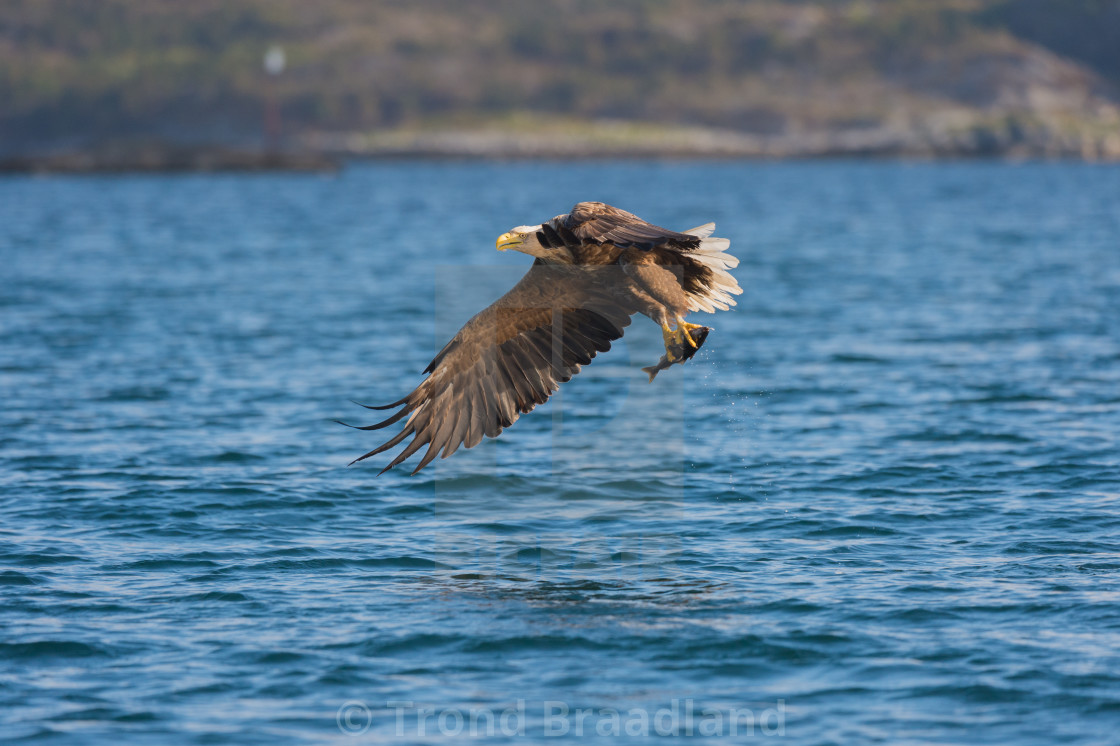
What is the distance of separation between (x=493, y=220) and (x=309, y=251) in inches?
561

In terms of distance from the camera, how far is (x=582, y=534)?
474 inches

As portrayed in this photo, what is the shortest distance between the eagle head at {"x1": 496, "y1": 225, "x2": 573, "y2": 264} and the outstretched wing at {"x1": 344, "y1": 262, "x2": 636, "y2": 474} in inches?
3.3

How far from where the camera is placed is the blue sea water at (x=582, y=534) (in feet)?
27.3

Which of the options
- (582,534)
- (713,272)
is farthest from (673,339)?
(582,534)

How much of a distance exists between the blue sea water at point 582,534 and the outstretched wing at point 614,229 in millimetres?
2698

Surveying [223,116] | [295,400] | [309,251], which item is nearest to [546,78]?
[223,116]

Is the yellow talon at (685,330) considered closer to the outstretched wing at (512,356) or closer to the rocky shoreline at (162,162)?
the outstretched wing at (512,356)

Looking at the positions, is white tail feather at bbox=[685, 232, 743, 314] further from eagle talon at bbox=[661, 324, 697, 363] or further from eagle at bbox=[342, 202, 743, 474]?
eagle talon at bbox=[661, 324, 697, 363]

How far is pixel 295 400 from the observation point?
18.0m

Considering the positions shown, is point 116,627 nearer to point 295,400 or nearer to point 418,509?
point 418,509

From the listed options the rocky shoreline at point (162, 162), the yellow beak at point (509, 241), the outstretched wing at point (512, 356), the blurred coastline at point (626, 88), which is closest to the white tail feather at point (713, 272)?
the outstretched wing at point (512, 356)

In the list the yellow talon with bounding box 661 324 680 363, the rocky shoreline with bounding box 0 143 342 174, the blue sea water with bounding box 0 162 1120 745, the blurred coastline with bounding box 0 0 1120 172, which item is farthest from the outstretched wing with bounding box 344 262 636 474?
the blurred coastline with bounding box 0 0 1120 172

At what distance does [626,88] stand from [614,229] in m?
166

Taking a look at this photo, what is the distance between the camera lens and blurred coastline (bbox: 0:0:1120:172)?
152 m
